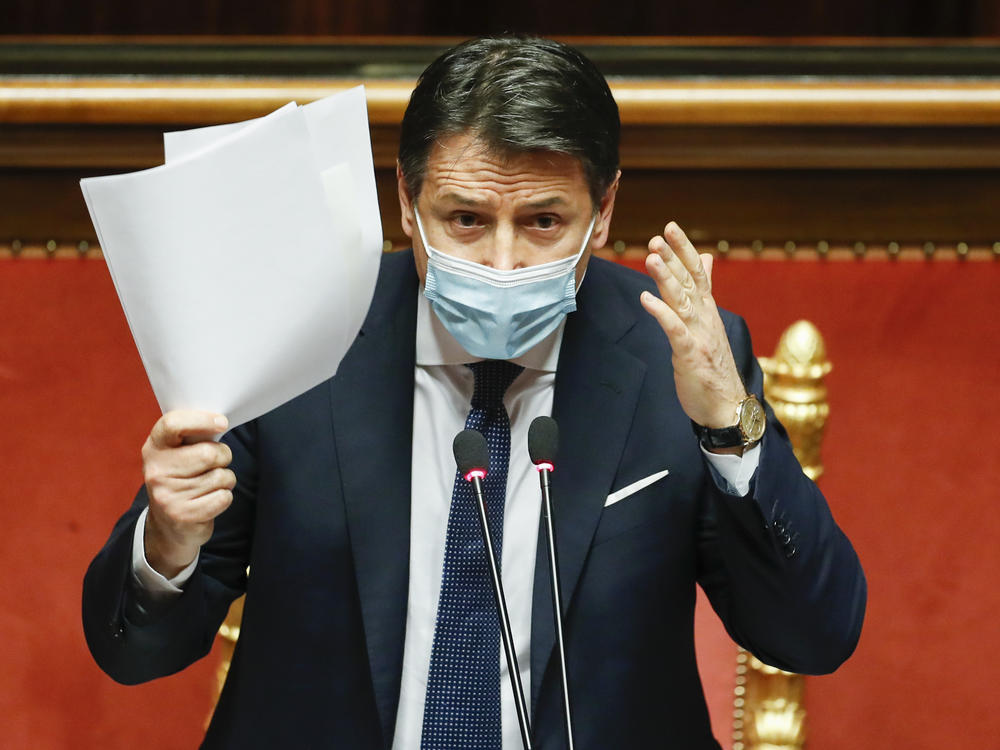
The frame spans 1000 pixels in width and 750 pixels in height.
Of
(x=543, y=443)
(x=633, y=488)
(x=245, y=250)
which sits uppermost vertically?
(x=245, y=250)

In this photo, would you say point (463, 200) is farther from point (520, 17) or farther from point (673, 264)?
point (520, 17)

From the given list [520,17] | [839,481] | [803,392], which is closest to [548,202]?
[803,392]

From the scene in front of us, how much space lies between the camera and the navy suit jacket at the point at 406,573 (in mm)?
1195

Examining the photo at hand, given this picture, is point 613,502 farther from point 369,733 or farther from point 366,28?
point 366,28

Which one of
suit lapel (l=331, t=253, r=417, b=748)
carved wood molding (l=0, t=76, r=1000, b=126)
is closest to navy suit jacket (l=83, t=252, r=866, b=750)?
suit lapel (l=331, t=253, r=417, b=748)

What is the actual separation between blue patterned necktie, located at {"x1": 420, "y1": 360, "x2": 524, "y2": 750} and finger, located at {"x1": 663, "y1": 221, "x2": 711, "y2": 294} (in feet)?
1.01

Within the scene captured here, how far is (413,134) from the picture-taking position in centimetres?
125

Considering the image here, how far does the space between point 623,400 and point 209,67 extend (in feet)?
3.10

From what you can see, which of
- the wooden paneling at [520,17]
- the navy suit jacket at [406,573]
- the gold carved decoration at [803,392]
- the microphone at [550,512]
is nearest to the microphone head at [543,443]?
the microphone at [550,512]

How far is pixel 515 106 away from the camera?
1198 millimetres

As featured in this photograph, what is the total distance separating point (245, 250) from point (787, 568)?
1.92 feet

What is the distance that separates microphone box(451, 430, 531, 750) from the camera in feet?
2.89

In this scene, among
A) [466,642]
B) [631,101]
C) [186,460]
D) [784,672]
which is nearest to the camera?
[186,460]

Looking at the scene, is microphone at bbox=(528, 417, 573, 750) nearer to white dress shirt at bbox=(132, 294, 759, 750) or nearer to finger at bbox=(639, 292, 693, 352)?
finger at bbox=(639, 292, 693, 352)
